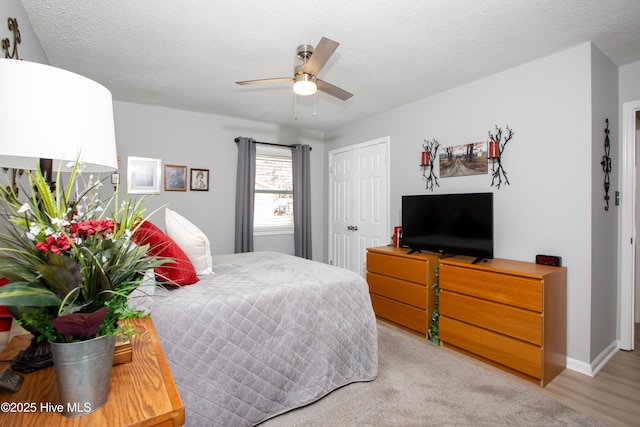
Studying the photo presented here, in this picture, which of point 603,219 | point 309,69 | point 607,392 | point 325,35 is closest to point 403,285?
point 607,392

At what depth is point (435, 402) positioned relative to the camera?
209 centimetres

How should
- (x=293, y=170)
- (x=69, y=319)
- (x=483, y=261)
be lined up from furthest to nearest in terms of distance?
(x=293, y=170), (x=483, y=261), (x=69, y=319)

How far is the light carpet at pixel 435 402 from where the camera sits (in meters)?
1.90

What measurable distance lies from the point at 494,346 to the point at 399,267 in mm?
1099

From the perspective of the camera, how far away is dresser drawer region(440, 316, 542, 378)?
2334 mm

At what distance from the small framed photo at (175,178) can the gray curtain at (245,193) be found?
0.71m

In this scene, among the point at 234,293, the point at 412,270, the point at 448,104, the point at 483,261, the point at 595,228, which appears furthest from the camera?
the point at 448,104

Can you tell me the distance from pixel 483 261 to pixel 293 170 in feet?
9.97

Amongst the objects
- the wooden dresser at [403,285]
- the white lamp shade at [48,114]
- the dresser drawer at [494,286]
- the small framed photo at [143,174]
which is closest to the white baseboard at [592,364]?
the dresser drawer at [494,286]

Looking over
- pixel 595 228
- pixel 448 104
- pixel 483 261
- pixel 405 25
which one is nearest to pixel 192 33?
pixel 405 25

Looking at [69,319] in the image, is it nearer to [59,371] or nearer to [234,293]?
[59,371]

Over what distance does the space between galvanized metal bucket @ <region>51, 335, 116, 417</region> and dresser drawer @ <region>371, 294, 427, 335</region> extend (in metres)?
2.89

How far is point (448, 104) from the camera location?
3.45m

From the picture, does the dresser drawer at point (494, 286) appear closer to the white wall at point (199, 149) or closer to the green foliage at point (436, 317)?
the green foliage at point (436, 317)
